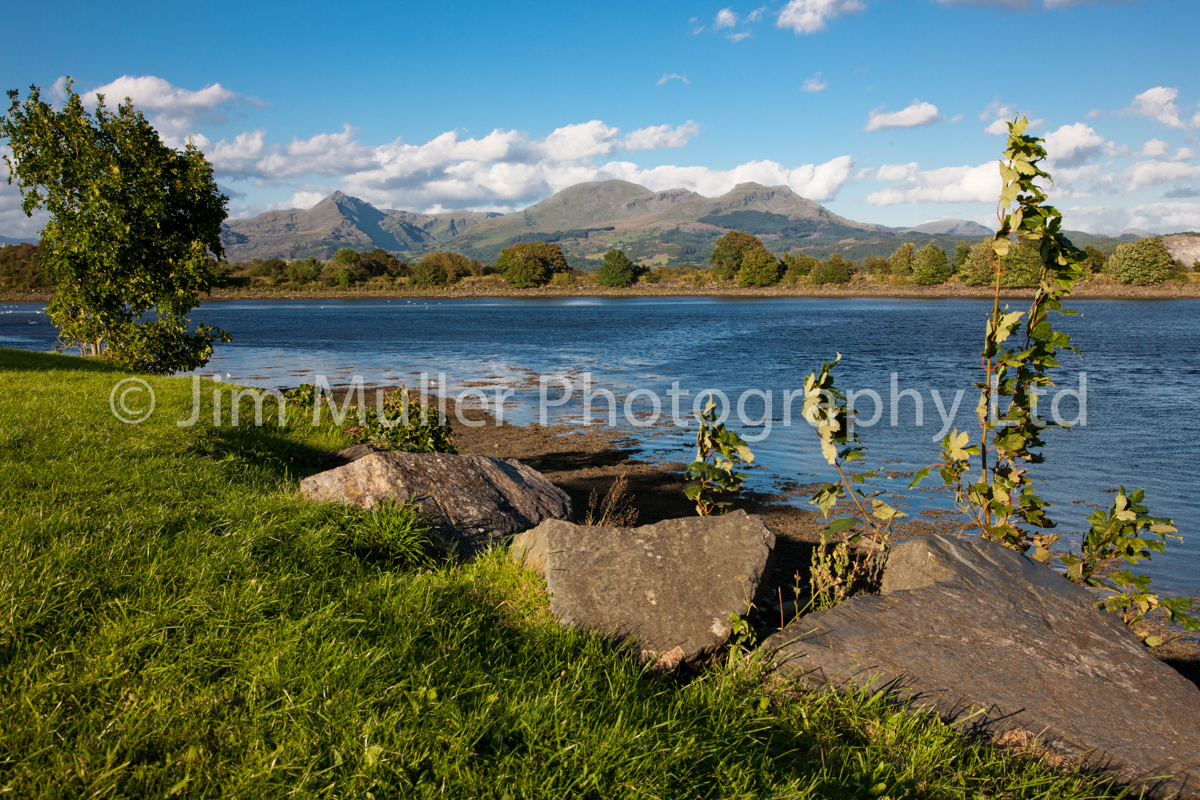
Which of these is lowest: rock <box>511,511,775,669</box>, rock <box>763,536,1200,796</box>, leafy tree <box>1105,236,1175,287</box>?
rock <box>763,536,1200,796</box>

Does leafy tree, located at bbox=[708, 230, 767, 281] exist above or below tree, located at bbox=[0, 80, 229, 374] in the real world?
above

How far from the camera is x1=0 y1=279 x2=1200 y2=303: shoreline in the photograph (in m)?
103

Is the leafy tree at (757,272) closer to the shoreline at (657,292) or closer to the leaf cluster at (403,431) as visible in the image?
the shoreline at (657,292)

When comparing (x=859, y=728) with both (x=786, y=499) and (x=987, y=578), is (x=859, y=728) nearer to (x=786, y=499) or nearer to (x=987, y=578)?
(x=987, y=578)

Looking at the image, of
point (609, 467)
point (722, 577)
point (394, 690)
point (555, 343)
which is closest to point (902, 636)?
point (722, 577)

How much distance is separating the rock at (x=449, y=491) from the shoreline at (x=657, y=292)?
365ft

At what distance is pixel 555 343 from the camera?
42.0 metres

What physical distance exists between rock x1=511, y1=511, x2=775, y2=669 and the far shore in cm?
11503

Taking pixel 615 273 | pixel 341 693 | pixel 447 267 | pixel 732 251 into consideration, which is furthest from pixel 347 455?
pixel 447 267

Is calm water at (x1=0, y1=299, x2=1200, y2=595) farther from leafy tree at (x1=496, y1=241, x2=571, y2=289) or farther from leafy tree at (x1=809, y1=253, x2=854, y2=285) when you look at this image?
leafy tree at (x1=496, y1=241, x2=571, y2=289)

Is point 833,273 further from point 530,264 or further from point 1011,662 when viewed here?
point 1011,662

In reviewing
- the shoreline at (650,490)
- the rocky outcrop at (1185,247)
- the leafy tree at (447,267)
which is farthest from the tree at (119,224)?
the rocky outcrop at (1185,247)

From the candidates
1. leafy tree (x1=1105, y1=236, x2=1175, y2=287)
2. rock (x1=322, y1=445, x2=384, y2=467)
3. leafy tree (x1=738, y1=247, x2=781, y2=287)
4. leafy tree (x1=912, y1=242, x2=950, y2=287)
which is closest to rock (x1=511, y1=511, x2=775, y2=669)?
rock (x1=322, y1=445, x2=384, y2=467)

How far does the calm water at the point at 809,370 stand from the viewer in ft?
38.5
